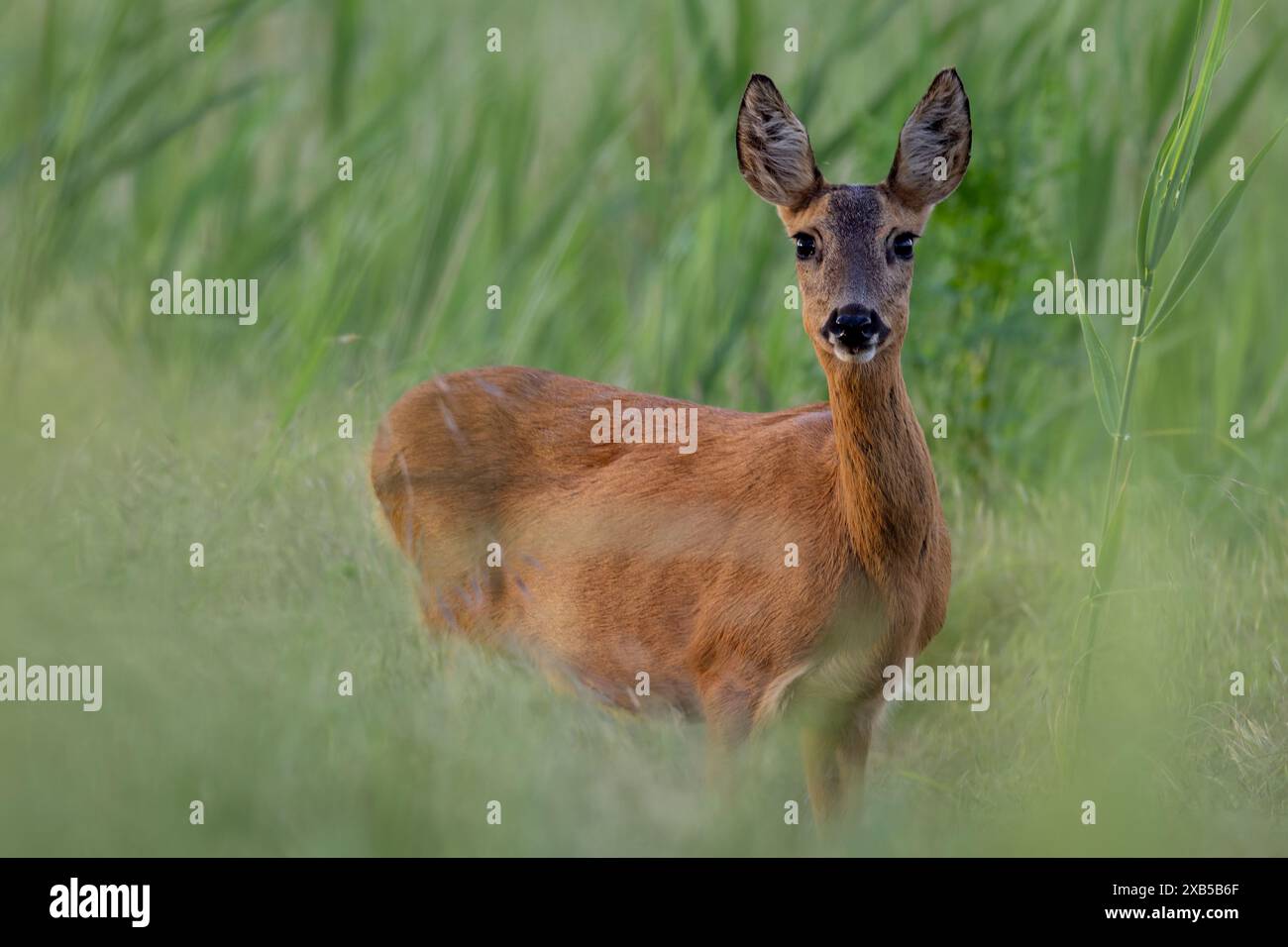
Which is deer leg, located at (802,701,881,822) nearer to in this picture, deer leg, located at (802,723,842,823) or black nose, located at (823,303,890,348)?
deer leg, located at (802,723,842,823)

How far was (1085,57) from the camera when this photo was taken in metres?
8.24

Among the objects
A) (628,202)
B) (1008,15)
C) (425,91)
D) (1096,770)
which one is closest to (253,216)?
(425,91)

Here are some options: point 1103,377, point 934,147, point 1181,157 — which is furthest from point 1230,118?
point 934,147

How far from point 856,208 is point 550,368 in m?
3.53

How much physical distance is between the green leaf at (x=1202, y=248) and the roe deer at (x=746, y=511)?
26.9 inches

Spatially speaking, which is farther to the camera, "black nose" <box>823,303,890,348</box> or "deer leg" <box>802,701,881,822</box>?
"deer leg" <box>802,701,881,822</box>

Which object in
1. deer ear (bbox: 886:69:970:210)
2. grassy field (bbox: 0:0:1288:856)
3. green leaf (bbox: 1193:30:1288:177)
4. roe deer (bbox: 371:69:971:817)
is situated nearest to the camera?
grassy field (bbox: 0:0:1288:856)

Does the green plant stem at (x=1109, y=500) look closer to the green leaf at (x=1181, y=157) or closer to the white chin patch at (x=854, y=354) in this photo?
the green leaf at (x=1181, y=157)

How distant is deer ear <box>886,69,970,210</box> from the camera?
5.04 meters

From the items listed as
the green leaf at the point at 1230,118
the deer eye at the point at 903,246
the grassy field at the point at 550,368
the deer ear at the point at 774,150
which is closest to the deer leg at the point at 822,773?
the grassy field at the point at 550,368

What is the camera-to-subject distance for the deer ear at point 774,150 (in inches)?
201

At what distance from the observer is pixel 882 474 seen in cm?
493

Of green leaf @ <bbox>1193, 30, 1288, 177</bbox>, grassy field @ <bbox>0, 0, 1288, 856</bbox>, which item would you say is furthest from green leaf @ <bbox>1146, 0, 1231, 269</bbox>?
green leaf @ <bbox>1193, 30, 1288, 177</bbox>

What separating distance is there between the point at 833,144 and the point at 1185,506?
2253 mm
